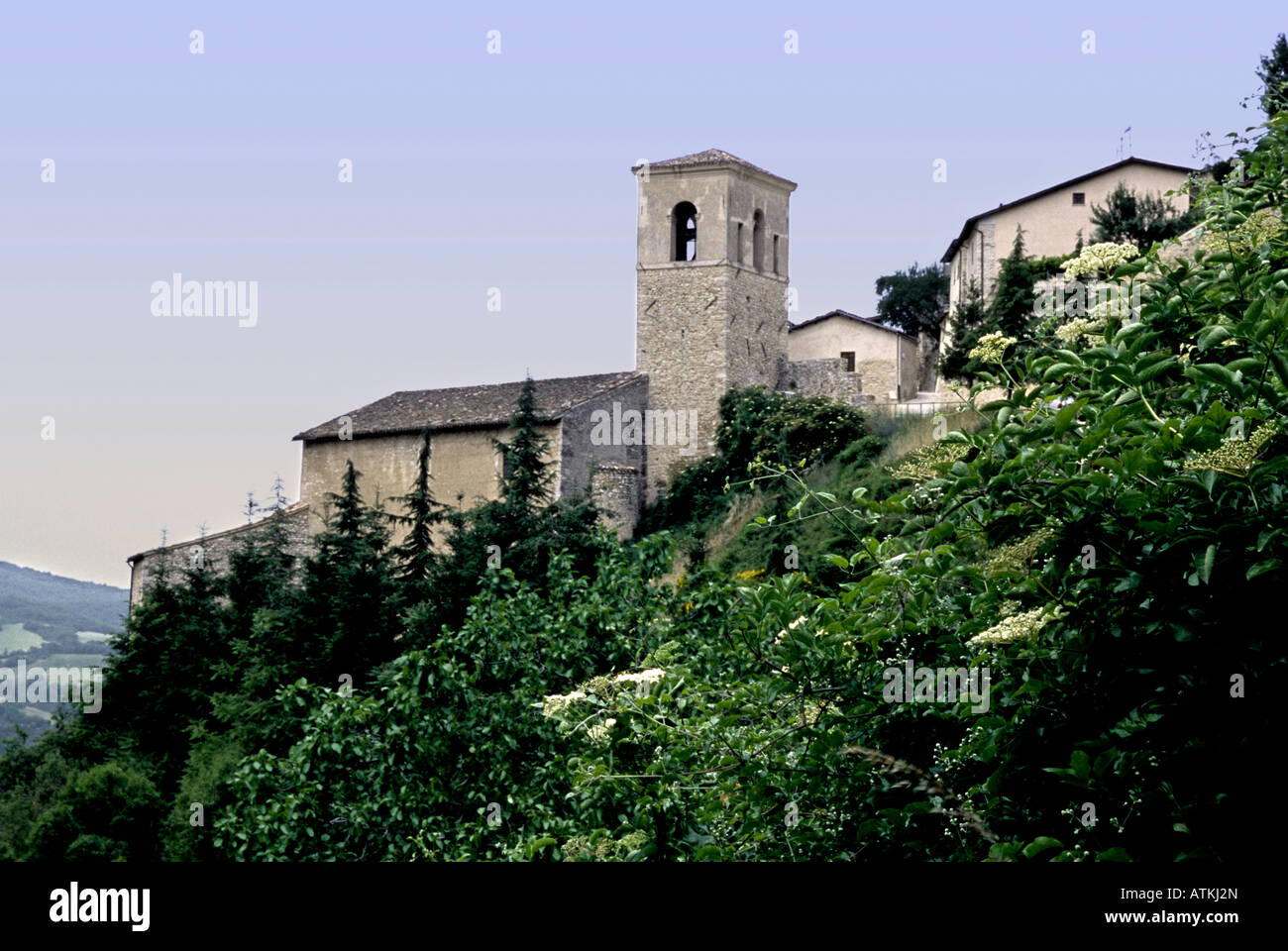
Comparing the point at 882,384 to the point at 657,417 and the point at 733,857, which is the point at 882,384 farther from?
the point at 733,857

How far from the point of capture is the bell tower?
3897 centimetres

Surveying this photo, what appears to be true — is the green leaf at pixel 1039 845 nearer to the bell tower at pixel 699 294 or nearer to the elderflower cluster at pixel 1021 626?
the elderflower cluster at pixel 1021 626

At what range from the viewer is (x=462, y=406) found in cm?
4009

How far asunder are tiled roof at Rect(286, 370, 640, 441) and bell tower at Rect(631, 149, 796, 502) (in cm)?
142

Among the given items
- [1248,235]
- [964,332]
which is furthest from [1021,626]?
[964,332]

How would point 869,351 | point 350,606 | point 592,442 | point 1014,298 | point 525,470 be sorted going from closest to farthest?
point 350,606 → point 525,470 → point 1014,298 → point 592,442 → point 869,351

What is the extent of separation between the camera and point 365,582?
1106 inches

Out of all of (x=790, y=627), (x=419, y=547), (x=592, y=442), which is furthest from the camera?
(x=592, y=442)

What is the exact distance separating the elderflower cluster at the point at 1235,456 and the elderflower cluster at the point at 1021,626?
0.83 metres

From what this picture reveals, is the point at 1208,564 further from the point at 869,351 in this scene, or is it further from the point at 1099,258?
the point at 869,351

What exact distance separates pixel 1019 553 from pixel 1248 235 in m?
1.78

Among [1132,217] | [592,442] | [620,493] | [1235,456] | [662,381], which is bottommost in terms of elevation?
[1235,456]

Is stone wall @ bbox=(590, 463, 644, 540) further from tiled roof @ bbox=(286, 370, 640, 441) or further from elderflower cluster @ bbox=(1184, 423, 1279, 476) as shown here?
elderflower cluster @ bbox=(1184, 423, 1279, 476)
